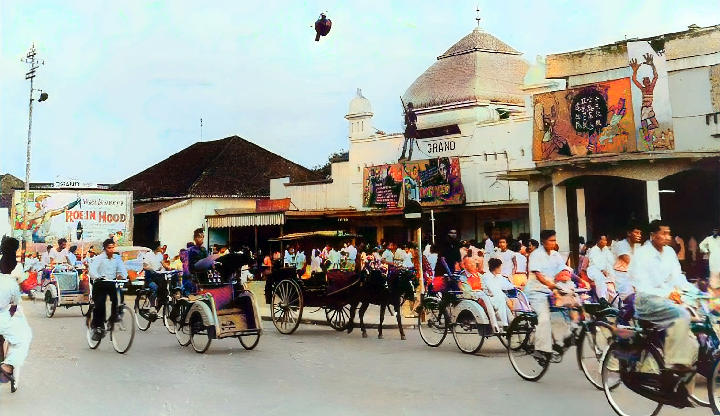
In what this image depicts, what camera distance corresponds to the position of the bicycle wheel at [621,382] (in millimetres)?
6480

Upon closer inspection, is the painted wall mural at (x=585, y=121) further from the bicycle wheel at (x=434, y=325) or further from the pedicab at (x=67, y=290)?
the pedicab at (x=67, y=290)

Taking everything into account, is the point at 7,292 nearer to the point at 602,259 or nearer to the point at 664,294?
the point at 664,294

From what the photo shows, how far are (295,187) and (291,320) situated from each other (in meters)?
28.2

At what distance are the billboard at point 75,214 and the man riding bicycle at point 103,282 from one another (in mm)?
30132

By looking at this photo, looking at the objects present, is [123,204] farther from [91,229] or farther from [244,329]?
[244,329]

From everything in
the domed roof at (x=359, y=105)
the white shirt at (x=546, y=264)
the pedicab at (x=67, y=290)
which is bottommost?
the pedicab at (x=67, y=290)

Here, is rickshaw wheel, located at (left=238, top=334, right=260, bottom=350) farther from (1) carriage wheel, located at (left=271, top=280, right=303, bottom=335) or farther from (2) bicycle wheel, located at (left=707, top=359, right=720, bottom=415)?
(2) bicycle wheel, located at (left=707, top=359, right=720, bottom=415)

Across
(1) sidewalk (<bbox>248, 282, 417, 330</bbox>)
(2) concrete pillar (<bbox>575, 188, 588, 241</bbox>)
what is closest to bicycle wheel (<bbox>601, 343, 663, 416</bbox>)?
(1) sidewalk (<bbox>248, 282, 417, 330</bbox>)

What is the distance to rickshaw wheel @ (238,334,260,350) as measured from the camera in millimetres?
11758

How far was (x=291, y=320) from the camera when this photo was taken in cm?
1430

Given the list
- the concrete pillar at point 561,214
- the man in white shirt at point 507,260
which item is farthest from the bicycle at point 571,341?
the concrete pillar at point 561,214

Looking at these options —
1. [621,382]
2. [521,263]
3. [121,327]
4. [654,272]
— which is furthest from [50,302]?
[654,272]

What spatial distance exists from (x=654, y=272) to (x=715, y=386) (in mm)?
1160

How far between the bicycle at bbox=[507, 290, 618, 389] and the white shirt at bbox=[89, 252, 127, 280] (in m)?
6.57
